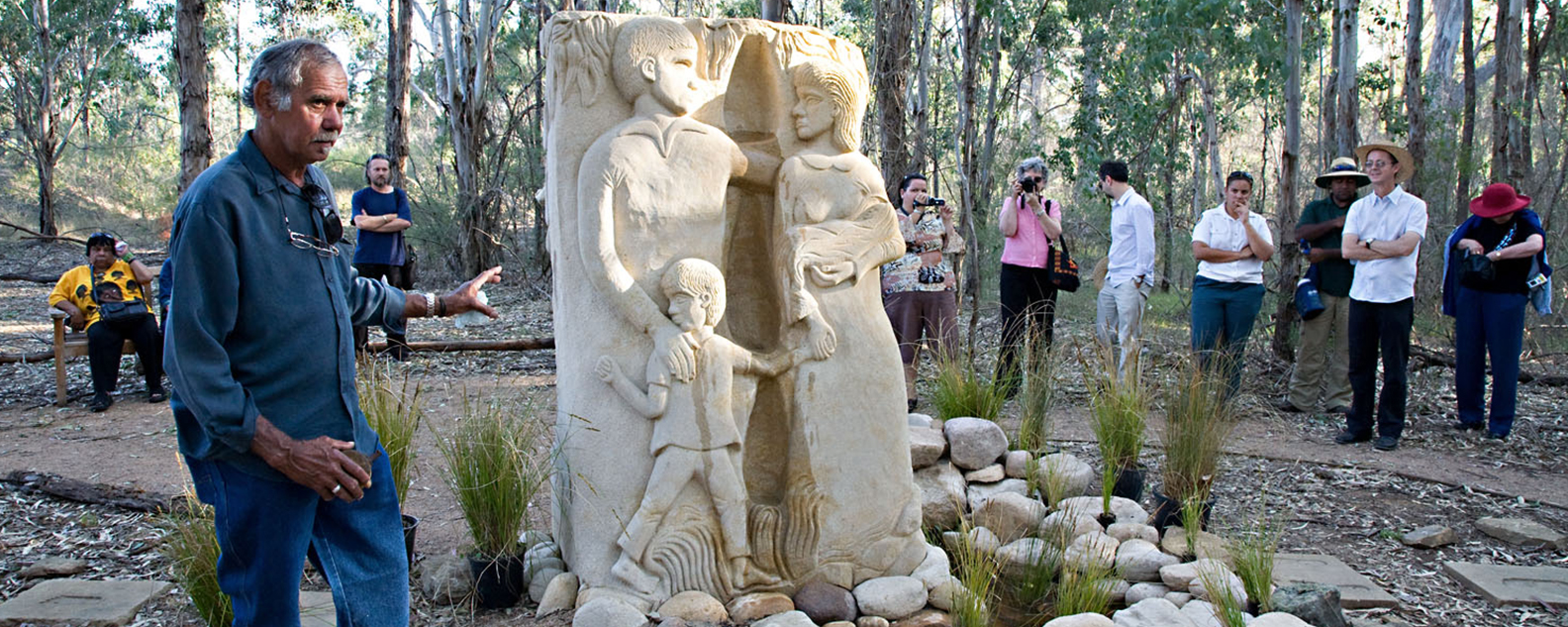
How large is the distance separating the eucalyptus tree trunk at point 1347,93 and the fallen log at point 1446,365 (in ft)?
4.98

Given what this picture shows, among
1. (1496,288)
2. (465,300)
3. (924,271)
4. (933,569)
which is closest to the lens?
(465,300)

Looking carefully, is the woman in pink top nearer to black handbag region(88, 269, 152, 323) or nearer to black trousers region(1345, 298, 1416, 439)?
black trousers region(1345, 298, 1416, 439)

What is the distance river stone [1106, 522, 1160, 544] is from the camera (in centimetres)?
388

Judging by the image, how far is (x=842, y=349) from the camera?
349cm

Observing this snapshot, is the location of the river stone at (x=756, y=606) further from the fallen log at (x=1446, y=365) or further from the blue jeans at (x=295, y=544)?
the fallen log at (x=1446, y=365)

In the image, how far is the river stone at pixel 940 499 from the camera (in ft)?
13.3

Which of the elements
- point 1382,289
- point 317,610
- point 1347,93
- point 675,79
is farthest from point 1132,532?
point 1347,93

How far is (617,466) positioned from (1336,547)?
2.81 meters

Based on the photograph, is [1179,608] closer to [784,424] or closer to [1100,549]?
[1100,549]

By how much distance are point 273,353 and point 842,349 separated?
1.86 m

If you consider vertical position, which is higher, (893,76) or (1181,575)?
(893,76)

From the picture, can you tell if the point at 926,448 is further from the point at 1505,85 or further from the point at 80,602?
the point at 1505,85

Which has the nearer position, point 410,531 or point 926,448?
point 410,531

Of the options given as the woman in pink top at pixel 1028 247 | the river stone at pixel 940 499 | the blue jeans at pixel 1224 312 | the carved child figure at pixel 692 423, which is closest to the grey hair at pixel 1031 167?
the woman in pink top at pixel 1028 247
